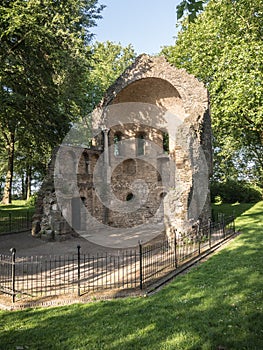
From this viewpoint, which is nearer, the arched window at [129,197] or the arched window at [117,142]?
the arched window at [117,142]

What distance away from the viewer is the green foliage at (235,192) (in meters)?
28.0

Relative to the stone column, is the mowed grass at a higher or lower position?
lower

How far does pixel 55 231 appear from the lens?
577 inches

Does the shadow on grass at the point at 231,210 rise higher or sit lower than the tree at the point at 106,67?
lower

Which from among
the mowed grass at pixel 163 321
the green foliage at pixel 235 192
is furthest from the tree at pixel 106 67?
the mowed grass at pixel 163 321

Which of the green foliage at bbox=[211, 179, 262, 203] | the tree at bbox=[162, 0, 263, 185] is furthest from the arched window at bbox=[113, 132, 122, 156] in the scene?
the green foliage at bbox=[211, 179, 262, 203]

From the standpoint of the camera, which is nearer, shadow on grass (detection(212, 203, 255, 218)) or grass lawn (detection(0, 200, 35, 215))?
shadow on grass (detection(212, 203, 255, 218))

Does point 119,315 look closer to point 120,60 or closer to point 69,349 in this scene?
point 69,349

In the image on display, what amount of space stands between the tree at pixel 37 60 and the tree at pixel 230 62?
8403 millimetres

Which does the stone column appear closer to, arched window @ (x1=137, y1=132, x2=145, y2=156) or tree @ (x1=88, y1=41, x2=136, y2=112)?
arched window @ (x1=137, y1=132, x2=145, y2=156)

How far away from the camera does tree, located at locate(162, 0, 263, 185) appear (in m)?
16.9

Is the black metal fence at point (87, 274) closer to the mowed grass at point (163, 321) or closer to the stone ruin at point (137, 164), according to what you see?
the mowed grass at point (163, 321)

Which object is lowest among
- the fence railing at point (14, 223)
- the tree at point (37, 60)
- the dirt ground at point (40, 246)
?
the dirt ground at point (40, 246)

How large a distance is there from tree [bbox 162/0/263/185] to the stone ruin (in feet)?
8.25
